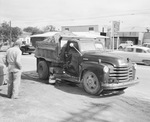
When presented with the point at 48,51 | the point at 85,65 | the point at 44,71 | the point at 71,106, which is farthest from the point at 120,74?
the point at 44,71

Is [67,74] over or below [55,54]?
below

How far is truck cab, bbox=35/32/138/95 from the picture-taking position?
254 inches

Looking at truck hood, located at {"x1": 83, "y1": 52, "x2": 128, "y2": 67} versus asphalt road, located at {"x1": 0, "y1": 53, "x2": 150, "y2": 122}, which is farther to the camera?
truck hood, located at {"x1": 83, "y1": 52, "x2": 128, "y2": 67}

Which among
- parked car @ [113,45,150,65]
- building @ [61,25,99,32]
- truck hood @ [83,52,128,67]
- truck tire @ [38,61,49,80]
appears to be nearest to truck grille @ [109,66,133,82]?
truck hood @ [83,52,128,67]

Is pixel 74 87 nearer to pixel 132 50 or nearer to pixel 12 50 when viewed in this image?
pixel 12 50

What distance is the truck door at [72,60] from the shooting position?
7582 mm

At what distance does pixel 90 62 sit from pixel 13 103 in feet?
9.12

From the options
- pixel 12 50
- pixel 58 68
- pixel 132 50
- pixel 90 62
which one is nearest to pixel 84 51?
pixel 90 62

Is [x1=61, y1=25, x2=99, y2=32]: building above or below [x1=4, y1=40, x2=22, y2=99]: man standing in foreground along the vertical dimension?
above

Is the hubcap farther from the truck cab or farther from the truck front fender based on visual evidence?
the truck front fender

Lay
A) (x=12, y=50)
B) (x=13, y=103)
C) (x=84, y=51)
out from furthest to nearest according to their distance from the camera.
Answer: (x=84, y=51) < (x=12, y=50) < (x=13, y=103)

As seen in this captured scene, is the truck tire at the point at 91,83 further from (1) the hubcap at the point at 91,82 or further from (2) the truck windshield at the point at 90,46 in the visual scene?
(2) the truck windshield at the point at 90,46

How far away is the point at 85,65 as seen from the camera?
6996 millimetres

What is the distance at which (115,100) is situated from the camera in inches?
249
